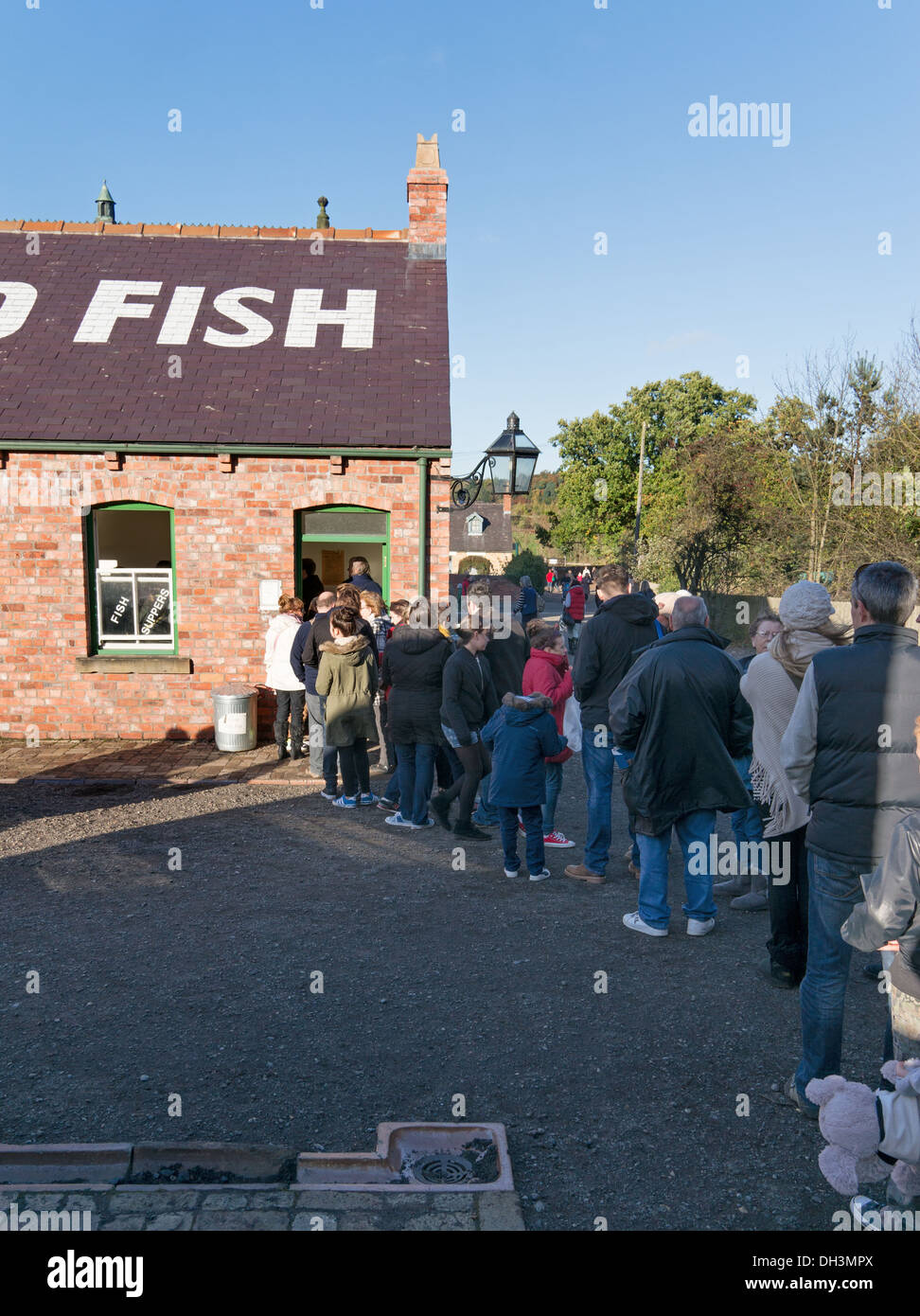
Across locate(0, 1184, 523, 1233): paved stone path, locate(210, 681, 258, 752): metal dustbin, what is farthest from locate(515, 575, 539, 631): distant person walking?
locate(0, 1184, 523, 1233): paved stone path

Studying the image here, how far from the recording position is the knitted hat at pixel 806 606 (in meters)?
4.80

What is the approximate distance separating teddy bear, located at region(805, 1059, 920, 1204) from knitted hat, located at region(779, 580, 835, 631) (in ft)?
8.37

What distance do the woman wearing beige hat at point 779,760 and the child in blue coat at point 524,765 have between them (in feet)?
5.35

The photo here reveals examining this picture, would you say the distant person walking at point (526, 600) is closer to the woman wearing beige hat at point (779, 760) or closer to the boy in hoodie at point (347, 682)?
the boy in hoodie at point (347, 682)

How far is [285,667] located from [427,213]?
7.70 m

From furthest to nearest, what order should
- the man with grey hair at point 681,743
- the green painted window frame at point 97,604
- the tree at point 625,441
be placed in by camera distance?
the tree at point 625,441 → the green painted window frame at point 97,604 → the man with grey hair at point 681,743

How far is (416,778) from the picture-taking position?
26.4ft

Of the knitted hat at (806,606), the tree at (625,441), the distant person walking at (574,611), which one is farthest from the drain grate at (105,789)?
the tree at (625,441)

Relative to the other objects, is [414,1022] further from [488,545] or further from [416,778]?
[488,545]

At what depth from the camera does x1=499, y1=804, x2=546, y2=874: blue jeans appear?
6.72 meters

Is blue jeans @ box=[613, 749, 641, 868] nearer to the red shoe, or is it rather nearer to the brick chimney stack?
the red shoe
